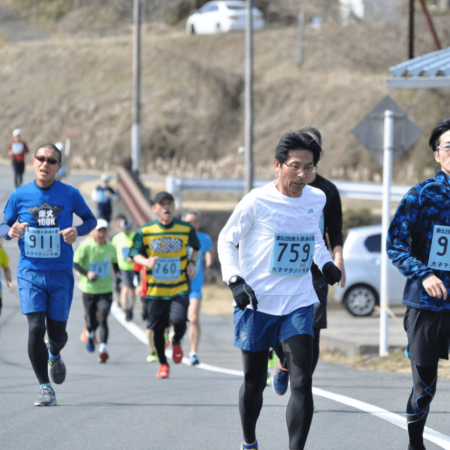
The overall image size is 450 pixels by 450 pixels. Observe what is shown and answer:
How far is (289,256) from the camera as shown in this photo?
502 centimetres

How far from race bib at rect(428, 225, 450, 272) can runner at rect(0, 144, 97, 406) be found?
2.88m

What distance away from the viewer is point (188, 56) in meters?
57.1

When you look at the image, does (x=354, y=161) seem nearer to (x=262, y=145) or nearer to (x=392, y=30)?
(x=262, y=145)

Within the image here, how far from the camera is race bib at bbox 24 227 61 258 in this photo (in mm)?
6695

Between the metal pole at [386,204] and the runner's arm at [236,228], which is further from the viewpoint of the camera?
the metal pole at [386,204]

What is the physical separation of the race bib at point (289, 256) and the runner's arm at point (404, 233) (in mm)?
491

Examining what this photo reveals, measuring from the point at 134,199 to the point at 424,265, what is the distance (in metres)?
18.7

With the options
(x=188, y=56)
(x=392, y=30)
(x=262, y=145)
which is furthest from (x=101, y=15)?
(x=392, y=30)

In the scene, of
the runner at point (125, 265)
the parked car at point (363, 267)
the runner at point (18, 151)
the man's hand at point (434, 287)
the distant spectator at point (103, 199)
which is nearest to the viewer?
the man's hand at point (434, 287)

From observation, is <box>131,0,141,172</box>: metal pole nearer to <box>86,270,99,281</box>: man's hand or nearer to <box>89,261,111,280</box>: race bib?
<box>89,261,111,280</box>: race bib

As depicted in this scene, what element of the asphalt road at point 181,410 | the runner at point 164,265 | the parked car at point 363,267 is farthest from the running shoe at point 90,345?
the parked car at point 363,267

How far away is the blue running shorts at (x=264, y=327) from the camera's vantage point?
501 cm

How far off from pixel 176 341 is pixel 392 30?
21.8 metres

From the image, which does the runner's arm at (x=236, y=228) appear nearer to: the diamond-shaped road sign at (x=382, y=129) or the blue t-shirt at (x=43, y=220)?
the blue t-shirt at (x=43, y=220)
